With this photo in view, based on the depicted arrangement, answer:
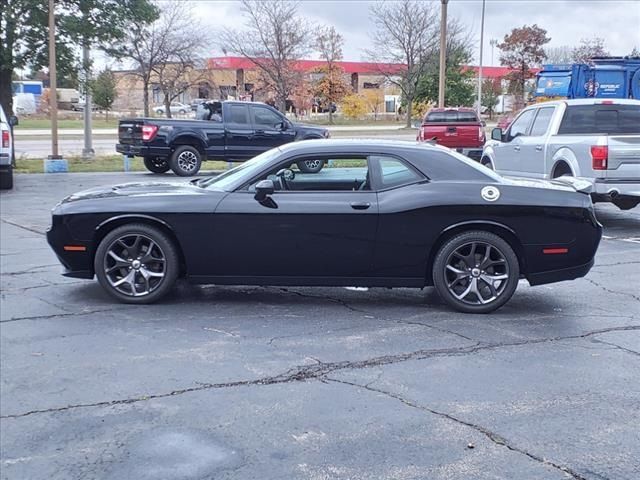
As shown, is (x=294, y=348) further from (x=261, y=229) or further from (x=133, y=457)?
(x=133, y=457)

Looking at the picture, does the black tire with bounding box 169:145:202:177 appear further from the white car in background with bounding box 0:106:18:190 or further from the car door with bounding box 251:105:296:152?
the white car in background with bounding box 0:106:18:190

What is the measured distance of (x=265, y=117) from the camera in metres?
20.9

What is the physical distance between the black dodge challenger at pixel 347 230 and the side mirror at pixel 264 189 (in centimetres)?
1

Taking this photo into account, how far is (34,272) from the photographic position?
841 cm

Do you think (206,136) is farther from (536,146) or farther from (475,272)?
(475,272)

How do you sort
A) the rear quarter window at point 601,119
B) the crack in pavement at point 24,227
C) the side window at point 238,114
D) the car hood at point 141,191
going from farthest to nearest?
the side window at point 238,114 → the rear quarter window at point 601,119 → the crack in pavement at point 24,227 → the car hood at point 141,191

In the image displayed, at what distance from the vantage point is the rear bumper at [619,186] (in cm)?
1112

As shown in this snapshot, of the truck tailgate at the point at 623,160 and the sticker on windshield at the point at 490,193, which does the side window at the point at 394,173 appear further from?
the truck tailgate at the point at 623,160

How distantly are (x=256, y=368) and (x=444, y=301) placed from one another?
86.6 inches

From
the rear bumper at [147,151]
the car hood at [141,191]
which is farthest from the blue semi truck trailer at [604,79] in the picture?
the car hood at [141,191]

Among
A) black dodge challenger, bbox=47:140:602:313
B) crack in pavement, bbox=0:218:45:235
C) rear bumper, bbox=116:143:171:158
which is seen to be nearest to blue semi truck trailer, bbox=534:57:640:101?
rear bumper, bbox=116:143:171:158

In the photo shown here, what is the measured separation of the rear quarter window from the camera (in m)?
11.9

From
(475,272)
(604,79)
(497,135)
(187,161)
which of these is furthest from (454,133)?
(475,272)

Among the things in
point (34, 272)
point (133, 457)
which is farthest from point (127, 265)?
point (133, 457)
